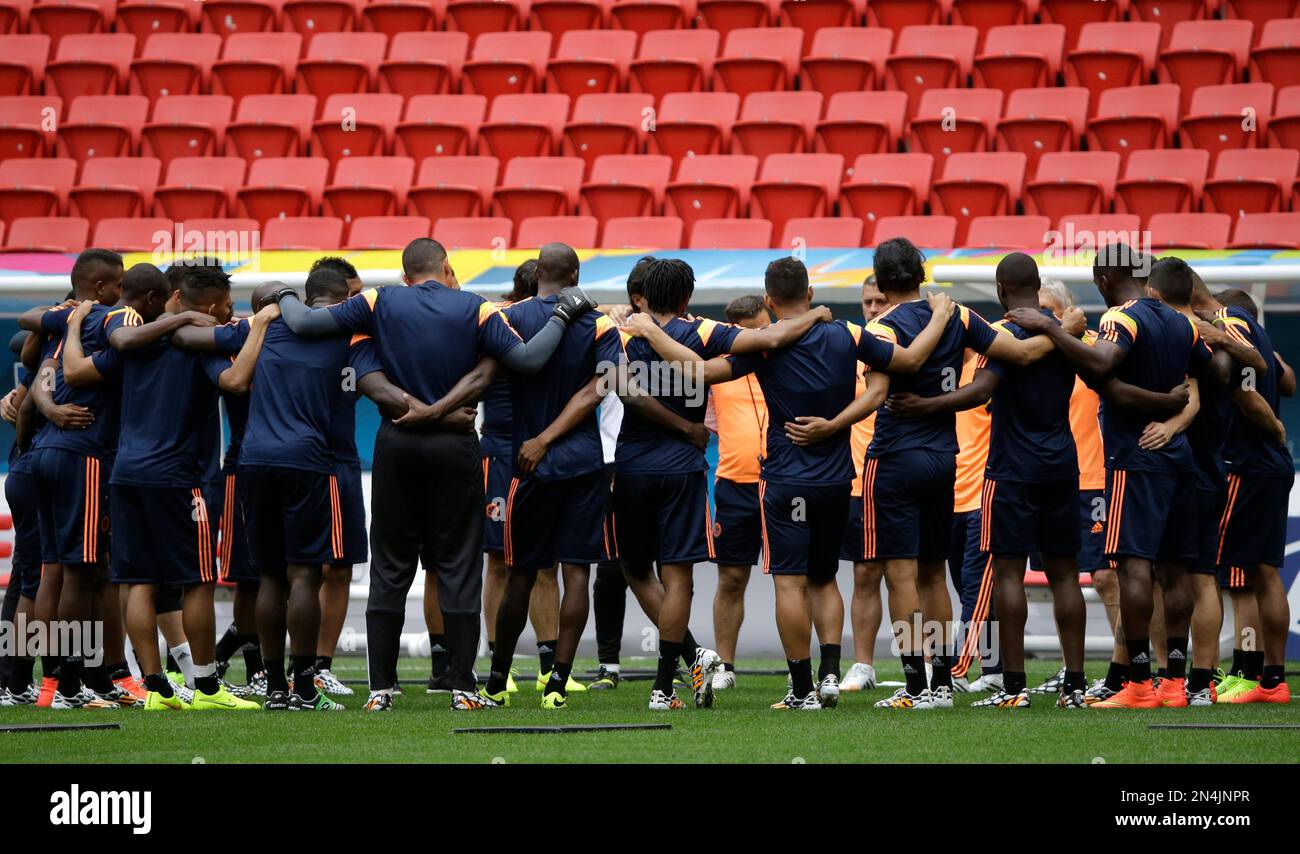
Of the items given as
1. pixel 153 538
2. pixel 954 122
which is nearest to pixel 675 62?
pixel 954 122

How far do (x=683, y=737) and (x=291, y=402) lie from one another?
2.53m

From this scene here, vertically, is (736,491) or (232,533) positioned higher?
(736,491)

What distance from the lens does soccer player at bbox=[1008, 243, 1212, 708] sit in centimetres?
744

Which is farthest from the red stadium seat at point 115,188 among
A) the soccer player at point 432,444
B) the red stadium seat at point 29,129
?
the soccer player at point 432,444

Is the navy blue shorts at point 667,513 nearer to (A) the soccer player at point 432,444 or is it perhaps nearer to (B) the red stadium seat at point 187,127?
(A) the soccer player at point 432,444

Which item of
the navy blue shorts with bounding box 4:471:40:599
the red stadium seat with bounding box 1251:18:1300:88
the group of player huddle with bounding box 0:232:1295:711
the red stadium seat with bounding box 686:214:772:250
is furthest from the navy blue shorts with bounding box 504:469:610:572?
the red stadium seat with bounding box 1251:18:1300:88

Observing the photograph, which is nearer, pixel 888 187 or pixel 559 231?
pixel 559 231

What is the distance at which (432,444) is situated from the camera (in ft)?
24.0

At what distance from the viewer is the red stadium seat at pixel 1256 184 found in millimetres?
14109

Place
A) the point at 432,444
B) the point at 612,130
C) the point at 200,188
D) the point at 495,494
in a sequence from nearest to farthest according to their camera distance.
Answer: the point at 432,444, the point at 495,494, the point at 200,188, the point at 612,130

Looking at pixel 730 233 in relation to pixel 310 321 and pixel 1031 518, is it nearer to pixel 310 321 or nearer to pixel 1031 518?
pixel 1031 518

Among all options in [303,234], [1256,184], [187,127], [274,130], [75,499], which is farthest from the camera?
[187,127]
